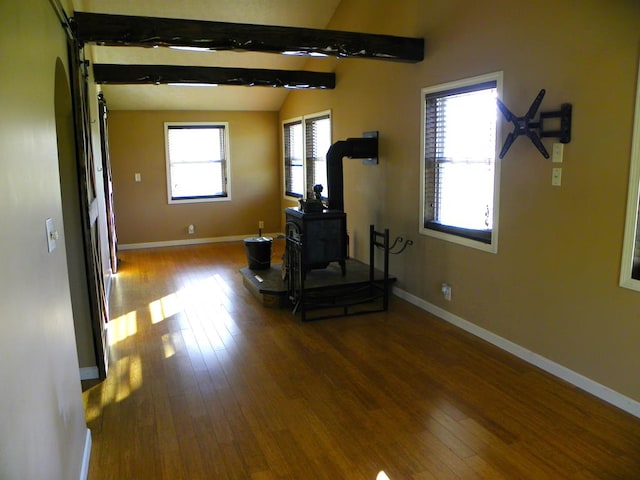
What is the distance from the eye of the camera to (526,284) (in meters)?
3.70

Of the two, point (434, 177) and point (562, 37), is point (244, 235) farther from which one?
point (562, 37)

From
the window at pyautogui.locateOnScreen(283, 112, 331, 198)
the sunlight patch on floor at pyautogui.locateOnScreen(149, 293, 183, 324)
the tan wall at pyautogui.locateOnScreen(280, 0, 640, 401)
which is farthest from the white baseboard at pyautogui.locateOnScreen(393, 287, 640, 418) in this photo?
the window at pyautogui.locateOnScreen(283, 112, 331, 198)

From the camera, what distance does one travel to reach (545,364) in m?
3.56

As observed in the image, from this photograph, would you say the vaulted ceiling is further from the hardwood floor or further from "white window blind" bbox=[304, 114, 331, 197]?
the hardwood floor

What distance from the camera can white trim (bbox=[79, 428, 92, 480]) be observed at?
2.41 meters

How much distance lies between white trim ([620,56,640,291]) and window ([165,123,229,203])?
675cm

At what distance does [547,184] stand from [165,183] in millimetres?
6381

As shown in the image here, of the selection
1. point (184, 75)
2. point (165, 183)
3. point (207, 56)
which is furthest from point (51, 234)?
point (165, 183)

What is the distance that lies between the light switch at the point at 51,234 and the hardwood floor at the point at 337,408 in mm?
1185

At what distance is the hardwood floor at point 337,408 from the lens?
8.38 feet

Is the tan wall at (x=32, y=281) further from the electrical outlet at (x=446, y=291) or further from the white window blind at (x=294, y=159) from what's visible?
the white window blind at (x=294, y=159)

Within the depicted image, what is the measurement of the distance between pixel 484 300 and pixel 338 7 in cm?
407

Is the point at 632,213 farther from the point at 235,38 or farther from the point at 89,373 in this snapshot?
the point at 89,373

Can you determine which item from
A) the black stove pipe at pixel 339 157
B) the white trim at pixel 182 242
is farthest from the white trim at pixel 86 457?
the white trim at pixel 182 242
